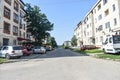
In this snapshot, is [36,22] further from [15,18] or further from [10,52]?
[10,52]

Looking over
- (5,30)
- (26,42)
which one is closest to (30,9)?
(26,42)

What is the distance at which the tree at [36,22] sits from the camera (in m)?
58.8

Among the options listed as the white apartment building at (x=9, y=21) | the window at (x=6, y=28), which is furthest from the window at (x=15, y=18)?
the window at (x=6, y=28)

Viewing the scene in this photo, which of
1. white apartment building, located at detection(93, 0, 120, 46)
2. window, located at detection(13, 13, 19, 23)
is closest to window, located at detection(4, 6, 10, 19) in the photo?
window, located at detection(13, 13, 19, 23)

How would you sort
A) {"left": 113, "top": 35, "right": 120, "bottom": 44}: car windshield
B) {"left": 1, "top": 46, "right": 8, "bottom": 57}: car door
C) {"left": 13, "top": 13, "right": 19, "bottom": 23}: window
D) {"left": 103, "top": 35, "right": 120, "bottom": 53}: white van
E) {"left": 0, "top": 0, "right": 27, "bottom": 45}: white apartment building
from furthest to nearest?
1. {"left": 13, "top": 13, "right": 19, "bottom": 23}: window
2. {"left": 0, "top": 0, "right": 27, "bottom": 45}: white apartment building
3. {"left": 1, "top": 46, "right": 8, "bottom": 57}: car door
4. {"left": 113, "top": 35, "right": 120, "bottom": 44}: car windshield
5. {"left": 103, "top": 35, "right": 120, "bottom": 53}: white van

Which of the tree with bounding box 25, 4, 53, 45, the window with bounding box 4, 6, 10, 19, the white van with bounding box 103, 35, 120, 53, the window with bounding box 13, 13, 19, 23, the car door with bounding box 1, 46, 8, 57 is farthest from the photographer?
the tree with bounding box 25, 4, 53, 45

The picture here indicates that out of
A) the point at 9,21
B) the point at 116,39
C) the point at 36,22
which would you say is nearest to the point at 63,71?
the point at 116,39

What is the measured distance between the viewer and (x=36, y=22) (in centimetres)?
5881

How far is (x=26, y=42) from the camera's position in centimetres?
5591

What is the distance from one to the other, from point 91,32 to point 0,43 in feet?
128

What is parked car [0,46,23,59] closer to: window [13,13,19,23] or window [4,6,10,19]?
window [4,6,10,19]

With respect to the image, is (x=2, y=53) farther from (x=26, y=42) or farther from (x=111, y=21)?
(x=26, y=42)

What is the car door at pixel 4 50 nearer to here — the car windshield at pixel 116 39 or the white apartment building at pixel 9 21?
the white apartment building at pixel 9 21

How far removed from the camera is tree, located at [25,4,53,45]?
5881 centimetres
